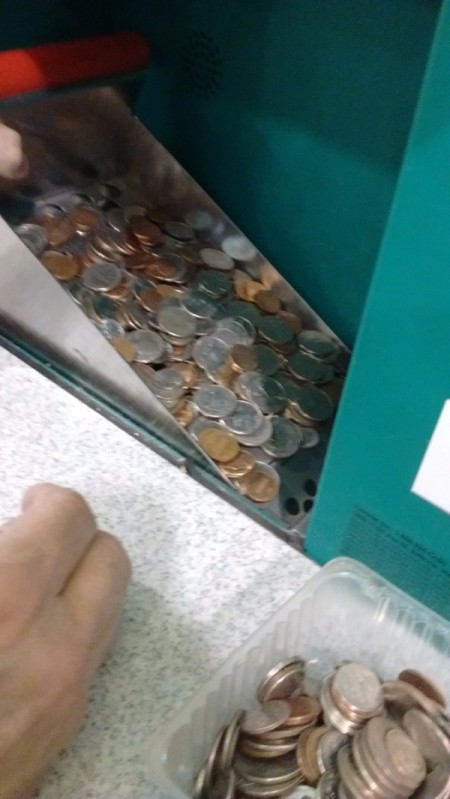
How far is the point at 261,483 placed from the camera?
2.63ft

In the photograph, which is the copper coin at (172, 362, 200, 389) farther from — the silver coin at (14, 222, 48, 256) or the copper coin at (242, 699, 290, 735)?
the copper coin at (242, 699, 290, 735)

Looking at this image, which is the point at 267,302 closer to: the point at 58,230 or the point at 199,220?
the point at 199,220

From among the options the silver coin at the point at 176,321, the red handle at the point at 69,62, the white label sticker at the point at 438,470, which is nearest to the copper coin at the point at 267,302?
the silver coin at the point at 176,321

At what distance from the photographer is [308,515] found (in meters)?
0.79

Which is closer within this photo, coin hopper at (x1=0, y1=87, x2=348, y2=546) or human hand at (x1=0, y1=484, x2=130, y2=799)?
human hand at (x1=0, y1=484, x2=130, y2=799)

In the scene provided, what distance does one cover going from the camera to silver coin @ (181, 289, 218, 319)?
934mm

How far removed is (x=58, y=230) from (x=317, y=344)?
14.9 inches

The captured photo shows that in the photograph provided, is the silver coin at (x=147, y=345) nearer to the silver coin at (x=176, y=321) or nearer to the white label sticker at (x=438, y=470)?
the silver coin at (x=176, y=321)

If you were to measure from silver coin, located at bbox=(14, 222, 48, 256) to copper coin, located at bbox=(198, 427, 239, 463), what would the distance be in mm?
325

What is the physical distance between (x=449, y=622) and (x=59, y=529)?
0.35 m

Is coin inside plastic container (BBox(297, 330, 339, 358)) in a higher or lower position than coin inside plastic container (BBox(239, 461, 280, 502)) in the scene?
higher

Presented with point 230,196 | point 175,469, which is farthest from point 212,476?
point 230,196

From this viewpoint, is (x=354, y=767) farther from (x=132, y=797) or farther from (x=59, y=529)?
(x=59, y=529)

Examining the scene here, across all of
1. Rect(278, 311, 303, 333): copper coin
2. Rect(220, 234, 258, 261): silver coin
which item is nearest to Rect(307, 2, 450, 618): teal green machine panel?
Rect(278, 311, 303, 333): copper coin
